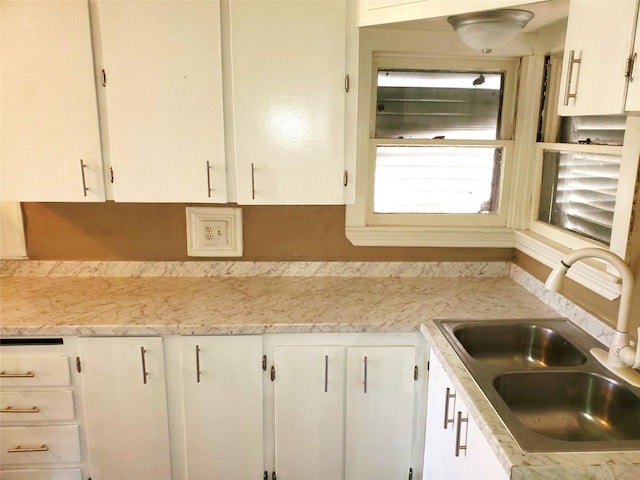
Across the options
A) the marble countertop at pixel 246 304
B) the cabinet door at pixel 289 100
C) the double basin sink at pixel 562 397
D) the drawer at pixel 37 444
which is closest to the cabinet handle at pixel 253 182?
the cabinet door at pixel 289 100

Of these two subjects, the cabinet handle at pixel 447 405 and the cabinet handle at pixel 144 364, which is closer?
the cabinet handle at pixel 447 405

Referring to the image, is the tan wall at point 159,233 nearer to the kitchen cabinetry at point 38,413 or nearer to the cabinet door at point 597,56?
the kitchen cabinetry at point 38,413

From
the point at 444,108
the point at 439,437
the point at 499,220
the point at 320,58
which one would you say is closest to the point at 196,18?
the point at 320,58

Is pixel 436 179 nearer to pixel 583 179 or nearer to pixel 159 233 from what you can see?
pixel 583 179

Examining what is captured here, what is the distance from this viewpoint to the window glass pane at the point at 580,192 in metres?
1.67

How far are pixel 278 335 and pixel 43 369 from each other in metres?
0.85

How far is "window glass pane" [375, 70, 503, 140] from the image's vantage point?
2.20 metres

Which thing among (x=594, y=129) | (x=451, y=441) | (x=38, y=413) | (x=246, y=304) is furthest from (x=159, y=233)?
(x=594, y=129)

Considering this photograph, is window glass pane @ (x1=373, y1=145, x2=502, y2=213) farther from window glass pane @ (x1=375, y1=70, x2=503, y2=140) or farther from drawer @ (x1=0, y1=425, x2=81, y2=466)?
drawer @ (x1=0, y1=425, x2=81, y2=466)

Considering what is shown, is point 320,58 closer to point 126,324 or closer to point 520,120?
point 520,120

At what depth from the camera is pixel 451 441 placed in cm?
153

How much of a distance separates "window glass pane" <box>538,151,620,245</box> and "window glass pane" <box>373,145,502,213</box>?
0.24 meters

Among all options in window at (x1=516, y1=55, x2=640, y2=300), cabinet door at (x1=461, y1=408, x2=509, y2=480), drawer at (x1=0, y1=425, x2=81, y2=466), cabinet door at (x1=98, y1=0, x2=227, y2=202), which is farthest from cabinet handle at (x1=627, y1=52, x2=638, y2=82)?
drawer at (x1=0, y1=425, x2=81, y2=466)

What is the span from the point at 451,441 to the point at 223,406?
828 mm
